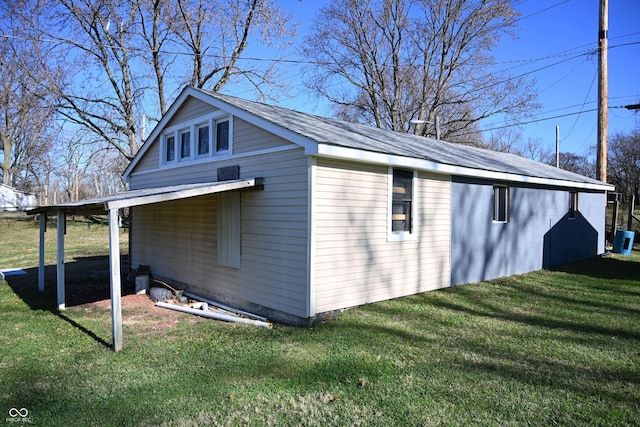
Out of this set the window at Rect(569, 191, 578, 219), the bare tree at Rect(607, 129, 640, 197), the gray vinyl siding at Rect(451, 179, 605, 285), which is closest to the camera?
the gray vinyl siding at Rect(451, 179, 605, 285)

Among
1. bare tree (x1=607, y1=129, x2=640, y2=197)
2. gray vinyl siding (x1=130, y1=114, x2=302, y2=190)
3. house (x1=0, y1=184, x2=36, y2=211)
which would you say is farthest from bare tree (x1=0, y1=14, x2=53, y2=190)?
bare tree (x1=607, y1=129, x2=640, y2=197)

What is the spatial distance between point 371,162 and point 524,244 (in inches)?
257

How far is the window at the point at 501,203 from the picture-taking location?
1038 centimetres

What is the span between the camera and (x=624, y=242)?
1477 cm

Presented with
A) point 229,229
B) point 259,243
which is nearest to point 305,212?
point 259,243

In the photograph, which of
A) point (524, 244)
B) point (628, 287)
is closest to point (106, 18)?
point (524, 244)

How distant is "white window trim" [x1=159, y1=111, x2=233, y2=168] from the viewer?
8113 mm

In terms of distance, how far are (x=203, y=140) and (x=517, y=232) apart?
324 inches

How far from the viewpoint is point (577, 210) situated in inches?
537

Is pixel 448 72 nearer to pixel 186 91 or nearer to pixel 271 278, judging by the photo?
pixel 186 91

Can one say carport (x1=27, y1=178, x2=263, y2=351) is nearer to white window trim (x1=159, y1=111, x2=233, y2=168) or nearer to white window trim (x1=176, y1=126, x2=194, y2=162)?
white window trim (x1=159, y1=111, x2=233, y2=168)

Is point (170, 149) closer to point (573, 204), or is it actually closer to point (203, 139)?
point (203, 139)

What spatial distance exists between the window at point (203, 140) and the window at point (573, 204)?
11.5 m

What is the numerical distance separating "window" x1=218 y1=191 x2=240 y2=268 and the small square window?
1.38 meters
